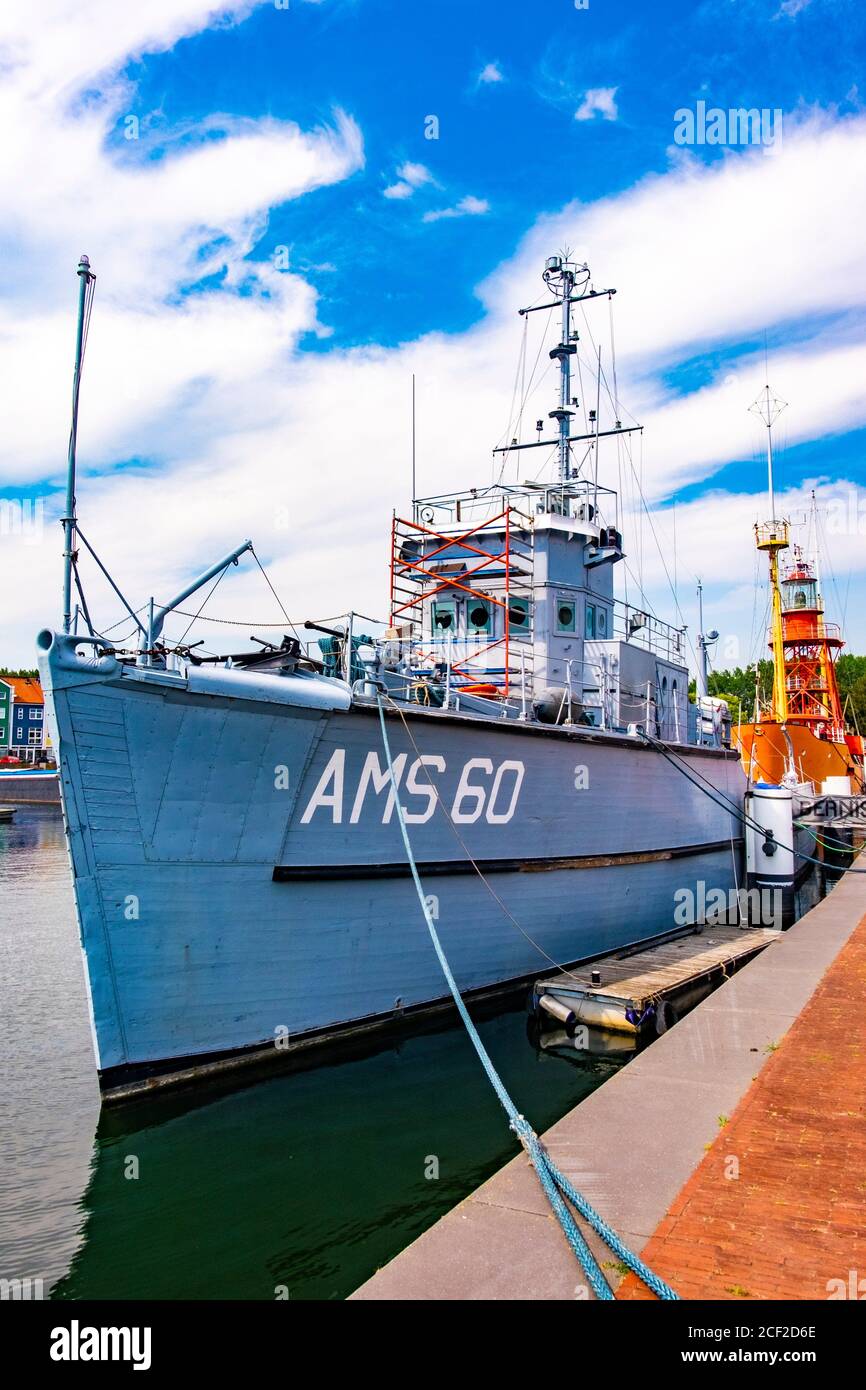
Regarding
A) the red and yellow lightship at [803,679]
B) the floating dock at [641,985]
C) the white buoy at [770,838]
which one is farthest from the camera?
the red and yellow lightship at [803,679]

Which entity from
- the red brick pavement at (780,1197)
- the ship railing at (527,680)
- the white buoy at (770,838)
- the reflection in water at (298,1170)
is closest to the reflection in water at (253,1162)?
the reflection in water at (298,1170)

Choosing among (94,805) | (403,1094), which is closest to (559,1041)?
(403,1094)

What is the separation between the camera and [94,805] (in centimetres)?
680

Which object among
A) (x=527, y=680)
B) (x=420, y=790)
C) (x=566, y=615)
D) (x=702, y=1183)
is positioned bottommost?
(x=702, y=1183)

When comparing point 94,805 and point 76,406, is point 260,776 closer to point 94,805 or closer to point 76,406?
point 94,805

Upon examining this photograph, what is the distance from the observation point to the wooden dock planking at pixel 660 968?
30.3ft

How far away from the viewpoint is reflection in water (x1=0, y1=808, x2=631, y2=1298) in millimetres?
5188

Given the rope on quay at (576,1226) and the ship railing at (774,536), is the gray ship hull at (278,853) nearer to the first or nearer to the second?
the rope on quay at (576,1226)

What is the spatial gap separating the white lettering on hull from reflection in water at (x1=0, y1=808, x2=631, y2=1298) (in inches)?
89.1

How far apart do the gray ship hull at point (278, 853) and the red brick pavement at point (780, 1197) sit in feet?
12.3

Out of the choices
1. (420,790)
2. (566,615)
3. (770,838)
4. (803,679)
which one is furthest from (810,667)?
(420,790)

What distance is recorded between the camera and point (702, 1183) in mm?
4379

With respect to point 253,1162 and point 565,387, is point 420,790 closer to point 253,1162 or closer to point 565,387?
point 253,1162

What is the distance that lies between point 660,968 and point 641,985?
3.11 feet
